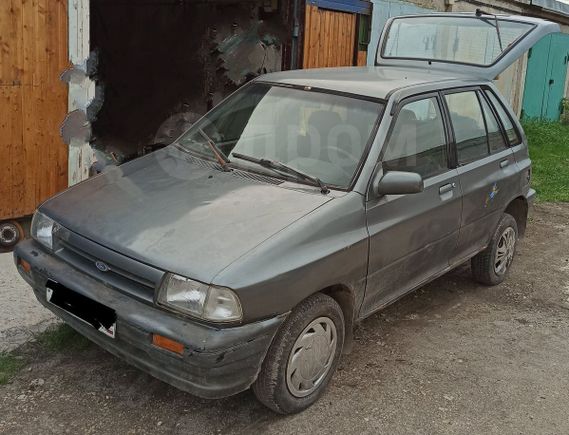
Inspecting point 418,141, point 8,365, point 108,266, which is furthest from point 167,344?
point 418,141

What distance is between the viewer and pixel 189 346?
275cm

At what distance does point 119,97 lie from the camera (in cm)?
992

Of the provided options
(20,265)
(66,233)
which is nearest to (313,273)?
(66,233)

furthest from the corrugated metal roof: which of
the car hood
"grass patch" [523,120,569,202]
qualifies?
the car hood

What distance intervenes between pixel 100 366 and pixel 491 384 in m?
2.33

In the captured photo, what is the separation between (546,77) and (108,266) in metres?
15.8

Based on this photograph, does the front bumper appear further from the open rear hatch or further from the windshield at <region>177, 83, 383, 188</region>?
the open rear hatch

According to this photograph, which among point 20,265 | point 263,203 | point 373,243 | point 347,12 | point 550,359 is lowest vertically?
point 550,359

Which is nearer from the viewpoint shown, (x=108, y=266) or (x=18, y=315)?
(x=108, y=266)

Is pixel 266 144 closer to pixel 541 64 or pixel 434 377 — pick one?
pixel 434 377

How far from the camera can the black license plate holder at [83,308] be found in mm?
3008

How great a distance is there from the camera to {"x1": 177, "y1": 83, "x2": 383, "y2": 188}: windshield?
3.69 m

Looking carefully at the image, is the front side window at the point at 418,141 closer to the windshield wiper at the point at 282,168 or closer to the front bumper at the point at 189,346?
the windshield wiper at the point at 282,168

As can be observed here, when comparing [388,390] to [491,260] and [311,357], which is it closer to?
[311,357]
